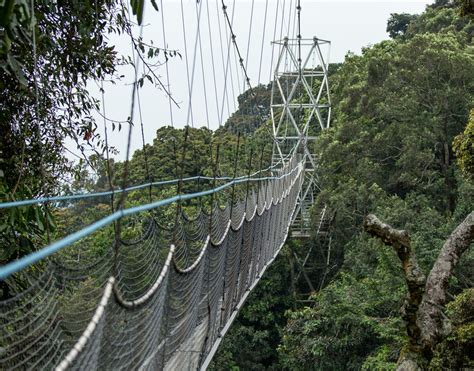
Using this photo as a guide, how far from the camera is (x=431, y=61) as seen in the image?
884 cm

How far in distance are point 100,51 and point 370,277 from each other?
6160 mm

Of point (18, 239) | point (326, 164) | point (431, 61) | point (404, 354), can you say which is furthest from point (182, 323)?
point (326, 164)

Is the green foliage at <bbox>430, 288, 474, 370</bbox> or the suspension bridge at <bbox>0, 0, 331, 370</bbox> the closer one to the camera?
the suspension bridge at <bbox>0, 0, 331, 370</bbox>

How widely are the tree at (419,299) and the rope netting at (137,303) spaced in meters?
0.68

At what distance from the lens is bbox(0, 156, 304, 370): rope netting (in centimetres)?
131

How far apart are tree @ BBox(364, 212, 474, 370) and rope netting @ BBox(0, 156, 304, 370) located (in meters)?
0.68

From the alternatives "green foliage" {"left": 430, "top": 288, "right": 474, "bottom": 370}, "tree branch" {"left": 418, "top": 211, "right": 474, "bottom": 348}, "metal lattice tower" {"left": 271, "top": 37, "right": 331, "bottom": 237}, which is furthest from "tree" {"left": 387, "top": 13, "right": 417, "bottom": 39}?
"tree branch" {"left": 418, "top": 211, "right": 474, "bottom": 348}

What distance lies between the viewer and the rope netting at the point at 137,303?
4.30ft

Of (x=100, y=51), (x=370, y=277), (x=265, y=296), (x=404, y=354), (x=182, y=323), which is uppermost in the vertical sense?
(x=100, y=51)

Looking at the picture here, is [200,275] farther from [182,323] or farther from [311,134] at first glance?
[311,134]

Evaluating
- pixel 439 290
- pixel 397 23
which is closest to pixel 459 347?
pixel 439 290

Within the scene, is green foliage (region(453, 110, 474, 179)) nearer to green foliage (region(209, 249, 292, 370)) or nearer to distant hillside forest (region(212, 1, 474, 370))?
distant hillside forest (region(212, 1, 474, 370))

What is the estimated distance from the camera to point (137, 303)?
1.41 meters

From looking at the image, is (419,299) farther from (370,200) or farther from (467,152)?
(370,200)
